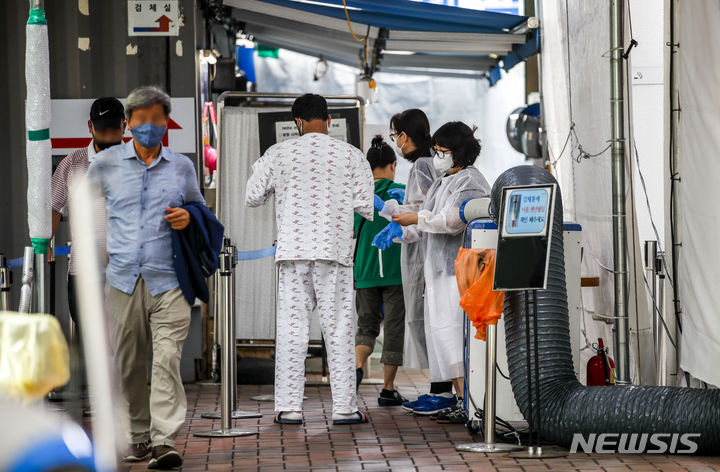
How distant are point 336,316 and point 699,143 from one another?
2252mm

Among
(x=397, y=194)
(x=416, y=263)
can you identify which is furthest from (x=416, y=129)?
(x=416, y=263)

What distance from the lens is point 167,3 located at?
Result: 309 inches

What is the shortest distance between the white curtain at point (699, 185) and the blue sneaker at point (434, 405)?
1.43m

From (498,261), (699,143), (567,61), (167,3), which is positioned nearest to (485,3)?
(567,61)

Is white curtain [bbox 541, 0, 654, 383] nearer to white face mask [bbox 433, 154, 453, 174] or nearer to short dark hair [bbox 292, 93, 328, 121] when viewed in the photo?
white face mask [bbox 433, 154, 453, 174]

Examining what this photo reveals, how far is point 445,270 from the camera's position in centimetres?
619

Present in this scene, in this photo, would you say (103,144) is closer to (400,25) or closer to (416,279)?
(416,279)

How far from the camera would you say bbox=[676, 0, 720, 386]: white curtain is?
17.6 feet

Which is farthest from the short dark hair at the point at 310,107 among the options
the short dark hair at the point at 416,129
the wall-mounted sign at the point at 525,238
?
the wall-mounted sign at the point at 525,238

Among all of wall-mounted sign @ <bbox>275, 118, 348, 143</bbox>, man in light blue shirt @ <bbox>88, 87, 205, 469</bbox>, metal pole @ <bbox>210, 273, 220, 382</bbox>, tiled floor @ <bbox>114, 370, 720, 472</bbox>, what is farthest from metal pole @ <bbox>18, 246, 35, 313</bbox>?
wall-mounted sign @ <bbox>275, 118, 348, 143</bbox>

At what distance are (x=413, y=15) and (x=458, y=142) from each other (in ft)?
12.4

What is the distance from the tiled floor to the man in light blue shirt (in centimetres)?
36

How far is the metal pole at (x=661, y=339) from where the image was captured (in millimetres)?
6117

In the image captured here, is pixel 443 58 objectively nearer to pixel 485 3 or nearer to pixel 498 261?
pixel 485 3
